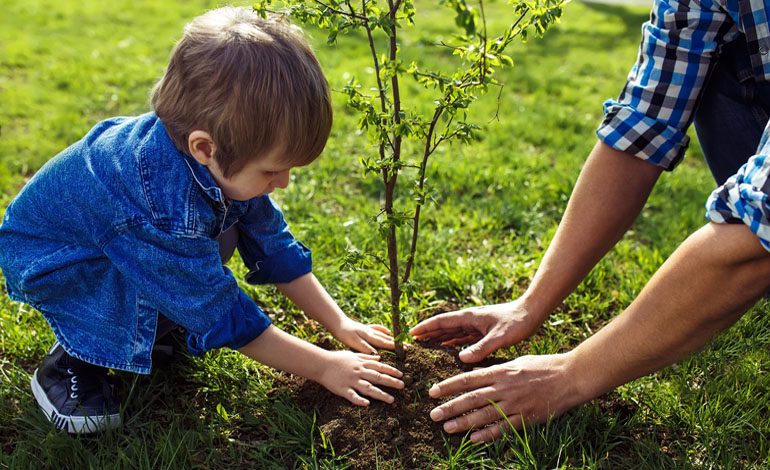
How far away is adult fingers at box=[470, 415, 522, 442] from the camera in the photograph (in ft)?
7.14

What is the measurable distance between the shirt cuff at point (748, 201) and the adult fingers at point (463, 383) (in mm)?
825

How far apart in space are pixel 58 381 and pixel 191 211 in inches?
30.2

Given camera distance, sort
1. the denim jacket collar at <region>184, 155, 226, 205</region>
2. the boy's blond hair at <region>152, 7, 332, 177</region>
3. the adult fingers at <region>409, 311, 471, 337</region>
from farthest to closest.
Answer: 1. the adult fingers at <region>409, 311, 471, 337</region>
2. the denim jacket collar at <region>184, 155, 226, 205</region>
3. the boy's blond hair at <region>152, 7, 332, 177</region>

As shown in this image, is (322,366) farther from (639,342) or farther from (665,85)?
(665,85)

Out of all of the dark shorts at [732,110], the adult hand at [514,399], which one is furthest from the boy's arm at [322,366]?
the dark shorts at [732,110]

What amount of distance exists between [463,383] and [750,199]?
100 cm

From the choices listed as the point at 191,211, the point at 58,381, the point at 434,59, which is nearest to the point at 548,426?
the point at 191,211

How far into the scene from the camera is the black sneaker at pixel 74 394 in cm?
229

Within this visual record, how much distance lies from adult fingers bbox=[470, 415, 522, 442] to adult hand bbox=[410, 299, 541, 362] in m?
0.32

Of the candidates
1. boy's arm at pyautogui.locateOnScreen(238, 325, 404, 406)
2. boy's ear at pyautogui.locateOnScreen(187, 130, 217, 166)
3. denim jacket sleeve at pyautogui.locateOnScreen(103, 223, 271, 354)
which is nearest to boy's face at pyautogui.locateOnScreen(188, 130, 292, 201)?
boy's ear at pyautogui.locateOnScreen(187, 130, 217, 166)

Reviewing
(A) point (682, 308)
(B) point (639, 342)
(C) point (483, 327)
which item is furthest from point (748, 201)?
(C) point (483, 327)

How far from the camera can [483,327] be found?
103 inches

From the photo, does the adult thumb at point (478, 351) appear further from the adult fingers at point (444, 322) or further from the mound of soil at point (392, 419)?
the adult fingers at point (444, 322)

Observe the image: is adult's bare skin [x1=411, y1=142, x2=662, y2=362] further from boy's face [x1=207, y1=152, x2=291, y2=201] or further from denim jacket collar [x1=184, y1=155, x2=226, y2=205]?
denim jacket collar [x1=184, y1=155, x2=226, y2=205]
